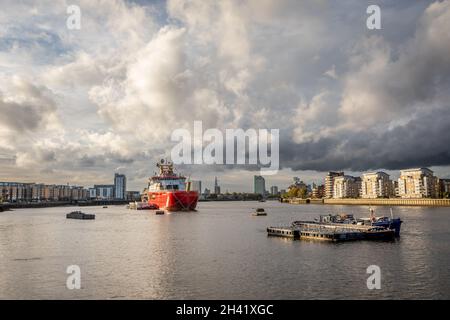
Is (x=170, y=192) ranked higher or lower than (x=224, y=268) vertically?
higher

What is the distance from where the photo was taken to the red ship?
167 metres

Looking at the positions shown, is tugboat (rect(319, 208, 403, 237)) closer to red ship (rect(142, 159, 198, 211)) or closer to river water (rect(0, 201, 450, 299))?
river water (rect(0, 201, 450, 299))

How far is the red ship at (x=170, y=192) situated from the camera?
166875mm

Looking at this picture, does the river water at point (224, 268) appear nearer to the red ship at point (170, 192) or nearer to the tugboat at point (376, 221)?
the tugboat at point (376, 221)

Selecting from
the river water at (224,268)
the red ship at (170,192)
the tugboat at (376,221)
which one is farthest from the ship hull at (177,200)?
the river water at (224,268)

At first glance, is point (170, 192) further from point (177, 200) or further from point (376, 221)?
point (376, 221)

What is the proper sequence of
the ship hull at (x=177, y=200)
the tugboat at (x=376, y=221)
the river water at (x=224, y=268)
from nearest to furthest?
the river water at (x=224, y=268), the tugboat at (x=376, y=221), the ship hull at (x=177, y=200)

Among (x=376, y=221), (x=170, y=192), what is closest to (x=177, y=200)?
(x=170, y=192)

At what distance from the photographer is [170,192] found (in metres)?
166

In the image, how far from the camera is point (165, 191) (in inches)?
6786
